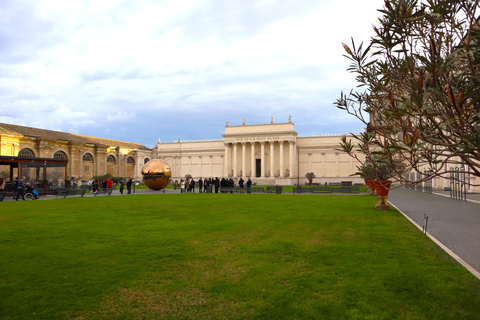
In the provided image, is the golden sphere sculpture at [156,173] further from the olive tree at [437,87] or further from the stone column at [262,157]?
the stone column at [262,157]

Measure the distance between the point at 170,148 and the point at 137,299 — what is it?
6784 cm

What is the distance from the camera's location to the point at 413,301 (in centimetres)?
452

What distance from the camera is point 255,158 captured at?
203 ft

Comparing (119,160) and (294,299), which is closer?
(294,299)

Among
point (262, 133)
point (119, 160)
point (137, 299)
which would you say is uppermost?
point (262, 133)

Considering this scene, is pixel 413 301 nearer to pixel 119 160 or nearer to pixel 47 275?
pixel 47 275

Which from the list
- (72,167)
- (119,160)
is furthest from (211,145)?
(72,167)

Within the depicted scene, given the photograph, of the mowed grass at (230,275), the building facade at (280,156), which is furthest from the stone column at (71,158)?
the mowed grass at (230,275)

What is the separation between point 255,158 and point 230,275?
56.5 metres

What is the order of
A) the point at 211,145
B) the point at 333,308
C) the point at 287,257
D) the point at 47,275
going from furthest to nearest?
the point at 211,145
the point at 287,257
the point at 47,275
the point at 333,308

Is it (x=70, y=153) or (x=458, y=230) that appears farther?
(x=70, y=153)

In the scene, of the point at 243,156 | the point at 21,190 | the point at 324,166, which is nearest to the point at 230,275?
the point at 21,190

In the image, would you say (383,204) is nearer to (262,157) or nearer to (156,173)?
(156,173)

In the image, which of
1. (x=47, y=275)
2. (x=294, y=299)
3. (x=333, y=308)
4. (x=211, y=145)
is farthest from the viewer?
(x=211, y=145)
